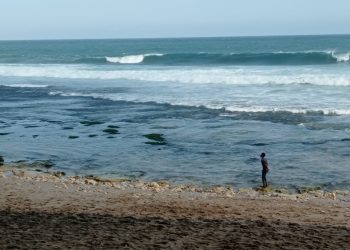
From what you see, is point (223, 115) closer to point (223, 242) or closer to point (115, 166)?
point (115, 166)

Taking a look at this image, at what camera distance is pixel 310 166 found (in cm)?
1686

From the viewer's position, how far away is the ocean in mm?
16922

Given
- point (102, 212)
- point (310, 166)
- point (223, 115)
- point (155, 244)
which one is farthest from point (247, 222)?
point (223, 115)

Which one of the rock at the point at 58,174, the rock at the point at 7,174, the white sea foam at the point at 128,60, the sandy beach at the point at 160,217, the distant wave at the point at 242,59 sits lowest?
the rock at the point at 58,174

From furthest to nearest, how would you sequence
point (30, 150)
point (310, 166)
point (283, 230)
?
1. point (30, 150)
2. point (310, 166)
3. point (283, 230)

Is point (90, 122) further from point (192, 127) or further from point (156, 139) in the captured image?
point (156, 139)

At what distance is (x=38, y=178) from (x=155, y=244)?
7072 mm

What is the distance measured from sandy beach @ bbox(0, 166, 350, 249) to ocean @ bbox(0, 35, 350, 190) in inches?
63.3

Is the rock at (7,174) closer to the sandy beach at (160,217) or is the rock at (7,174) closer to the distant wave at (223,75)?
the sandy beach at (160,217)

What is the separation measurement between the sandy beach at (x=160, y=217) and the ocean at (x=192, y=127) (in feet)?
5.27

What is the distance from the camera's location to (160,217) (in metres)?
11.4

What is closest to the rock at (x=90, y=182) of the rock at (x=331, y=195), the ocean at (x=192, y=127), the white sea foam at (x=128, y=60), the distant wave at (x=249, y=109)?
the ocean at (x=192, y=127)

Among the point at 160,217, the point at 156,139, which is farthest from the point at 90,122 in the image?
the point at 160,217

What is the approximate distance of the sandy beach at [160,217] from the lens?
32.1 ft
